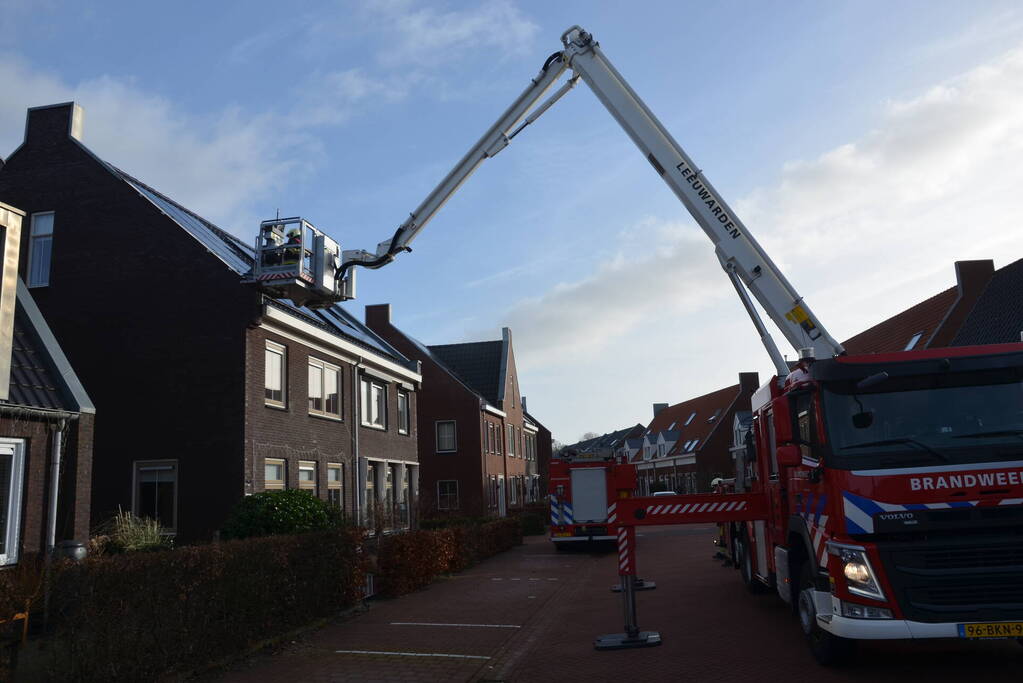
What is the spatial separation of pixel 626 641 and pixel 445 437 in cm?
3004

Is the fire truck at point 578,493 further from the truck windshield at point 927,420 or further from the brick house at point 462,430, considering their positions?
the truck windshield at point 927,420

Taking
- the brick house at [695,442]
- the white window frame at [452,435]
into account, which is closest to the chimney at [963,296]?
the white window frame at [452,435]

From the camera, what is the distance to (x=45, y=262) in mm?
18094

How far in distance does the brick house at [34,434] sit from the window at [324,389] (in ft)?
26.0

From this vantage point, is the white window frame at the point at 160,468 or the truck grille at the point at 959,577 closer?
the truck grille at the point at 959,577

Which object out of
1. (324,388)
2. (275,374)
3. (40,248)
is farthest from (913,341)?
(40,248)

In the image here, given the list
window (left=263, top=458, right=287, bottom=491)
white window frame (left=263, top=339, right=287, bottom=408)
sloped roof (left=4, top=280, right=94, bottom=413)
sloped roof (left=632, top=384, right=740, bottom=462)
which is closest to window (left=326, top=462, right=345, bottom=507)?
window (left=263, top=458, right=287, bottom=491)

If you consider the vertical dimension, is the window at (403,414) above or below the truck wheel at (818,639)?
above

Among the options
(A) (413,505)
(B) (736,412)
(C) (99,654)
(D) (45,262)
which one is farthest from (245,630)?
(B) (736,412)

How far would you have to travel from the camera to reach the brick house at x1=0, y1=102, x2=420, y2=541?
16672 millimetres

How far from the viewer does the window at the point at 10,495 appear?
10.8 m

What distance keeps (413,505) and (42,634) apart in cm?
1241

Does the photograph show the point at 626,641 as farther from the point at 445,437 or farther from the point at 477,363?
the point at 477,363

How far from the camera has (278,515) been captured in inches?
570
